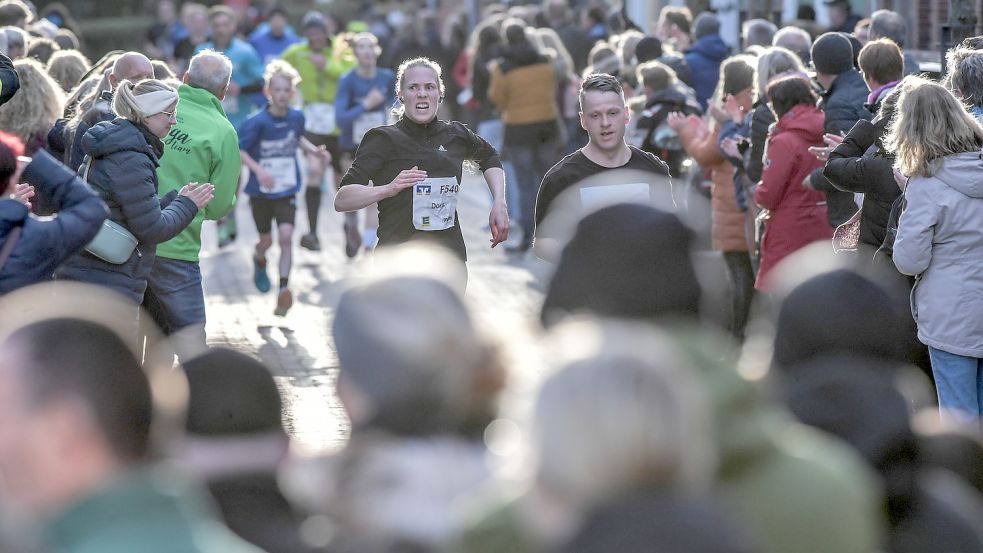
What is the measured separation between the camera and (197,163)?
8695 mm

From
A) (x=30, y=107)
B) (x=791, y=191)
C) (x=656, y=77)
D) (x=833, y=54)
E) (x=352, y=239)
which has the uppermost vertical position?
(x=30, y=107)

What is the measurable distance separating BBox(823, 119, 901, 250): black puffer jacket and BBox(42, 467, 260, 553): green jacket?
19.8 ft

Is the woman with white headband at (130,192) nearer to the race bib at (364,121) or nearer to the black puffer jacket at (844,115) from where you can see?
the black puffer jacket at (844,115)

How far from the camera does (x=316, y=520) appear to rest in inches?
134

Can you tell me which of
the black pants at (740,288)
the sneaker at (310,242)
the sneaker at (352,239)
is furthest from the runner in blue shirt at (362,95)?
the black pants at (740,288)

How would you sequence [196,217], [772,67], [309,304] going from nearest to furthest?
[196,217], [772,67], [309,304]

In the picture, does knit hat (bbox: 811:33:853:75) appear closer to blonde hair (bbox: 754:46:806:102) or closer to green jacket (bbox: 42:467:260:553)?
blonde hair (bbox: 754:46:806:102)

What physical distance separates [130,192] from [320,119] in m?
9.04

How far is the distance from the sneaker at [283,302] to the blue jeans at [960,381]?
6.08 meters

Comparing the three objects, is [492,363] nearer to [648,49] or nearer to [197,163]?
[197,163]

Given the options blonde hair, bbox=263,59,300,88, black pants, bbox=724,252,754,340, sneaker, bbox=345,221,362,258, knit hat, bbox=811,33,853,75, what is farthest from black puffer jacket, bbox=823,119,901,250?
sneaker, bbox=345,221,362,258

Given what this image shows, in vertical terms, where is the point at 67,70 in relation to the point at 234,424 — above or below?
below

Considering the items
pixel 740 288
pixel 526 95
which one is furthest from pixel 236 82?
pixel 740 288

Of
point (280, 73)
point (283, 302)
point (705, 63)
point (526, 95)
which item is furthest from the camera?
point (526, 95)
